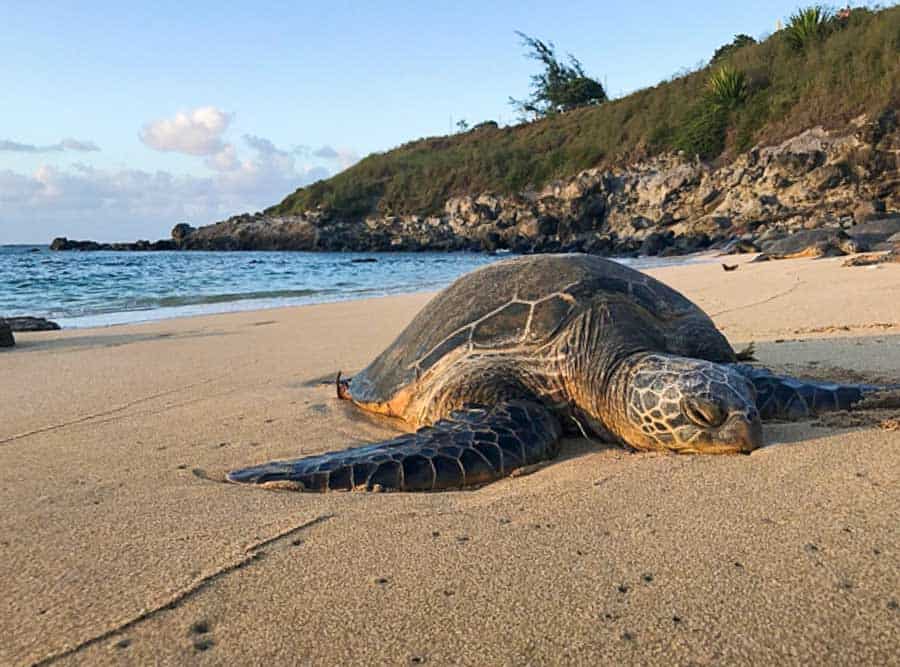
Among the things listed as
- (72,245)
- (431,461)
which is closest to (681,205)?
(431,461)

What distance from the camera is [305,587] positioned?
1.61 m

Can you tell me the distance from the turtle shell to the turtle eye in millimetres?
780

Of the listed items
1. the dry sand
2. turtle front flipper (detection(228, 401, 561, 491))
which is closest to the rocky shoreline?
turtle front flipper (detection(228, 401, 561, 491))

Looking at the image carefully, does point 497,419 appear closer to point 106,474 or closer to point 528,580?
point 528,580

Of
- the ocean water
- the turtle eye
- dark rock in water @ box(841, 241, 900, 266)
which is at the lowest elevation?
the ocean water

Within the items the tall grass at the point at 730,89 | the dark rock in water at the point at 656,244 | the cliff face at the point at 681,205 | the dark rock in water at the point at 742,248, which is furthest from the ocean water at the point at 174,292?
the tall grass at the point at 730,89

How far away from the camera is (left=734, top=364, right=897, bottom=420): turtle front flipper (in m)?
3.04

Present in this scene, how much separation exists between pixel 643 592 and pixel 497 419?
1451mm

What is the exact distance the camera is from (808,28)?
2808cm


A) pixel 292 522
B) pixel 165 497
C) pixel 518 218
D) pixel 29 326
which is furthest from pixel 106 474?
A: pixel 518 218

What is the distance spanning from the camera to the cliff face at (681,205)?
2205 centimetres

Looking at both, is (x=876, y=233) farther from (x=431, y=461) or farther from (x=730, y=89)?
(x=730, y=89)

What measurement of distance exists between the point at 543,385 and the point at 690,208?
26.6 metres

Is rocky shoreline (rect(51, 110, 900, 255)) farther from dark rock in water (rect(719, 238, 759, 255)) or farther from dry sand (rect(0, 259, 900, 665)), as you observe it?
dry sand (rect(0, 259, 900, 665))
